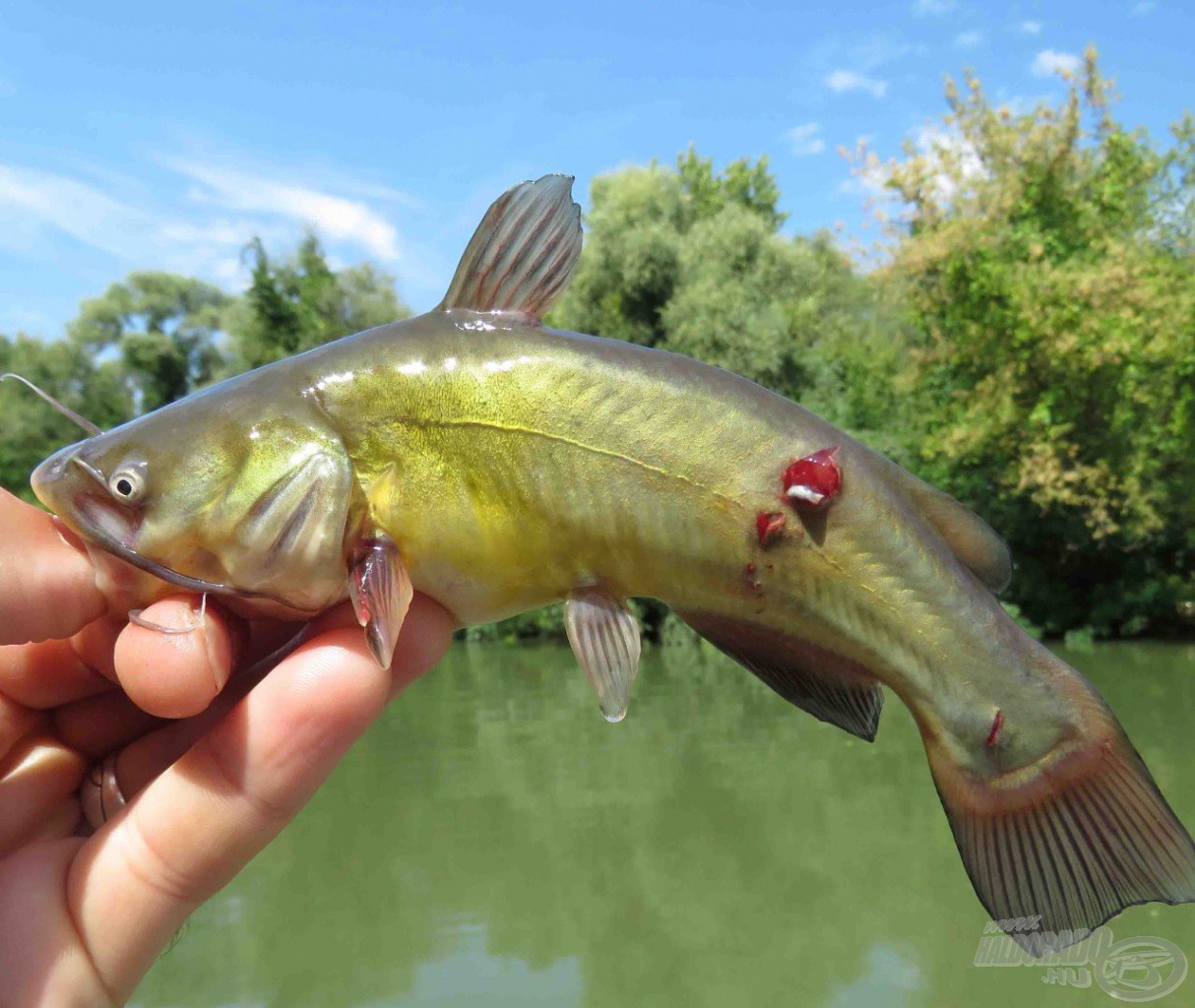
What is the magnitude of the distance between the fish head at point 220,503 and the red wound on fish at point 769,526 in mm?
787

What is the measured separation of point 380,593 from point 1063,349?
1797cm

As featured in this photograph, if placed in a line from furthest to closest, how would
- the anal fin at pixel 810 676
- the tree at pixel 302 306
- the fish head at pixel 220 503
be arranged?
the tree at pixel 302 306
the anal fin at pixel 810 676
the fish head at pixel 220 503

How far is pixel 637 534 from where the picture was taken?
1.90 meters

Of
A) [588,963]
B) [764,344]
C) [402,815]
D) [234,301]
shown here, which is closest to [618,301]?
[764,344]

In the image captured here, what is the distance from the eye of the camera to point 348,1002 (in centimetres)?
686

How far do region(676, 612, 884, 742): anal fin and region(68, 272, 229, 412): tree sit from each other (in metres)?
31.5

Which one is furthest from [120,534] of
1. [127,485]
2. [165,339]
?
[165,339]

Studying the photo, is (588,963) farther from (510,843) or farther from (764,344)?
(764,344)

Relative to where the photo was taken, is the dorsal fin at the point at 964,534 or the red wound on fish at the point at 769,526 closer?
the red wound on fish at the point at 769,526

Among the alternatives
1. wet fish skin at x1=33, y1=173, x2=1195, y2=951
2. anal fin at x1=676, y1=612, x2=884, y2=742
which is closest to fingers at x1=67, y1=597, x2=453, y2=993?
wet fish skin at x1=33, y1=173, x2=1195, y2=951

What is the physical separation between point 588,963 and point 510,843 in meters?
2.37

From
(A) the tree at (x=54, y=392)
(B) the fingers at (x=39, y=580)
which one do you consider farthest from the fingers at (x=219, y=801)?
(A) the tree at (x=54, y=392)

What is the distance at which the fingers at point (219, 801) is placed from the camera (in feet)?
5.53

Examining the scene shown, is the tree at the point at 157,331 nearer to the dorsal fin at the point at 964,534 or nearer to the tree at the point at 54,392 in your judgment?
the tree at the point at 54,392
